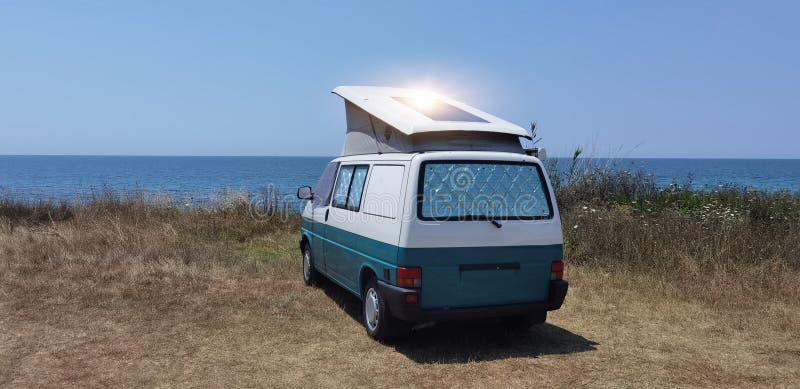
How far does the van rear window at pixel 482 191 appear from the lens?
5.33m

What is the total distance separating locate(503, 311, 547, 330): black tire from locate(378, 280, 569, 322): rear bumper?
21cm

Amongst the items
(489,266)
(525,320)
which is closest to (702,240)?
(525,320)

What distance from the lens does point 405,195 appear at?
5.27 meters

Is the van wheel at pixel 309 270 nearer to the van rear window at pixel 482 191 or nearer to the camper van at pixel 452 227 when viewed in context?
the camper van at pixel 452 227

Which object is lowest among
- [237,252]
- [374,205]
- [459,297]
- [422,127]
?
[237,252]

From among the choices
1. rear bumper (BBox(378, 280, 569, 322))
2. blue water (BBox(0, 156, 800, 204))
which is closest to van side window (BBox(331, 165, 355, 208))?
rear bumper (BBox(378, 280, 569, 322))

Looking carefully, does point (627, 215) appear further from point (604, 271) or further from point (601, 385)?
point (601, 385)

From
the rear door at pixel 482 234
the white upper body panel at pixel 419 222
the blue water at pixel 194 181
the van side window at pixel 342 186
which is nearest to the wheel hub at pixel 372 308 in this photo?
the white upper body panel at pixel 419 222

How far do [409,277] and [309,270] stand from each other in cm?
351

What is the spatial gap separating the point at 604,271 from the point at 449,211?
4.71 m

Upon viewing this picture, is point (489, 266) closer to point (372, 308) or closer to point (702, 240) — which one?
point (372, 308)

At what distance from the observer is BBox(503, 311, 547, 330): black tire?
5926mm

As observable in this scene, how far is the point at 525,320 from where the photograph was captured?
6.09 metres

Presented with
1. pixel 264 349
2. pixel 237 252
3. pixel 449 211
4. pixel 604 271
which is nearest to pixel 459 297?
pixel 449 211
